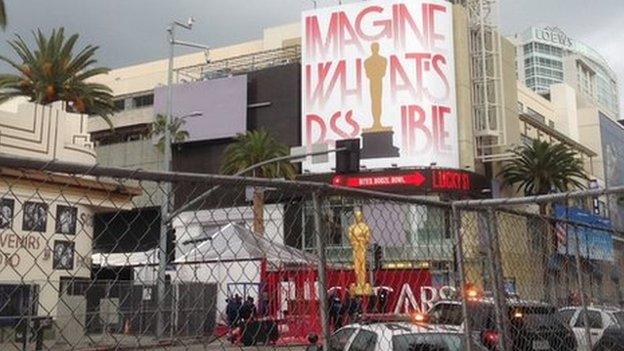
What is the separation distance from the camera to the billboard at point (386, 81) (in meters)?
50.1

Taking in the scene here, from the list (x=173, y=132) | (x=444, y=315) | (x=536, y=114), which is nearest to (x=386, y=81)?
(x=173, y=132)

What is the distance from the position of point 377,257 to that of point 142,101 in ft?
203

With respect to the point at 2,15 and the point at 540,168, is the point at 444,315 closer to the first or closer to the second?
the point at 2,15

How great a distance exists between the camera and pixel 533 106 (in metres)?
72.2

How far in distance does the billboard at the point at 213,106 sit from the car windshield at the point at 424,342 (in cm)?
4662

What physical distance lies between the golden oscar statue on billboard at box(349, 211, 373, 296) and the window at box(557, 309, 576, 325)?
1909 millimetres

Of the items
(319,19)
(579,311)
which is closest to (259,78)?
(319,19)

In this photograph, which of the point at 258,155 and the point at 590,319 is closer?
the point at 590,319

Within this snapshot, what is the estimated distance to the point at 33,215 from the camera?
3879 millimetres

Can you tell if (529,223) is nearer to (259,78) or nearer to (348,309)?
(348,309)

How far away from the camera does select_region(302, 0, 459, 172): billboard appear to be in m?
50.1

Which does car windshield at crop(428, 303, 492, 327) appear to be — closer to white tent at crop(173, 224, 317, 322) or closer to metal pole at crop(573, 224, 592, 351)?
metal pole at crop(573, 224, 592, 351)

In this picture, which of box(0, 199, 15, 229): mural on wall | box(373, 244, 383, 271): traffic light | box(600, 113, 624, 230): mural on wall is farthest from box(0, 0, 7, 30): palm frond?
box(600, 113, 624, 230): mural on wall

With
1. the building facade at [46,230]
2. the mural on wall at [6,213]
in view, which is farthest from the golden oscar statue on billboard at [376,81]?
the mural on wall at [6,213]
